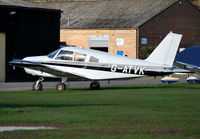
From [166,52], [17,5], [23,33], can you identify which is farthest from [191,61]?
[17,5]

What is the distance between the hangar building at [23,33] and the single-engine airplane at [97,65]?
42.3ft

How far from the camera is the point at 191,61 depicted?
144 feet

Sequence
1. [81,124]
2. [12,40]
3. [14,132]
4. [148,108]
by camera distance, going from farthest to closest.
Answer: [12,40] < [148,108] < [81,124] < [14,132]

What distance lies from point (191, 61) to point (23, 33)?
11.9 meters

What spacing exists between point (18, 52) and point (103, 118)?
2964cm

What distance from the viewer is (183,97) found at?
28.1 m

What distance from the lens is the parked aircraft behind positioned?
39.7 metres

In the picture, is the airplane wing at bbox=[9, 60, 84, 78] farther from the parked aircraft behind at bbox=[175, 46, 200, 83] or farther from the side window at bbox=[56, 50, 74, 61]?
the parked aircraft behind at bbox=[175, 46, 200, 83]

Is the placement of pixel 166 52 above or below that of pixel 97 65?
above

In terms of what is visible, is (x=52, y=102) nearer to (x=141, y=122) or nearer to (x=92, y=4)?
(x=141, y=122)

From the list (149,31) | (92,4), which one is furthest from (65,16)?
(149,31)

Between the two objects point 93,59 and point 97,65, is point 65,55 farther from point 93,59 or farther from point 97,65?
point 97,65

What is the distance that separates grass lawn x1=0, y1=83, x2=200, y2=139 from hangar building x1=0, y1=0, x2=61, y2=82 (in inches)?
787

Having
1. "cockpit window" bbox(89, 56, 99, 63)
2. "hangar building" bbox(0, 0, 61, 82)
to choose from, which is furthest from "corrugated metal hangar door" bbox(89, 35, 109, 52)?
"cockpit window" bbox(89, 56, 99, 63)
